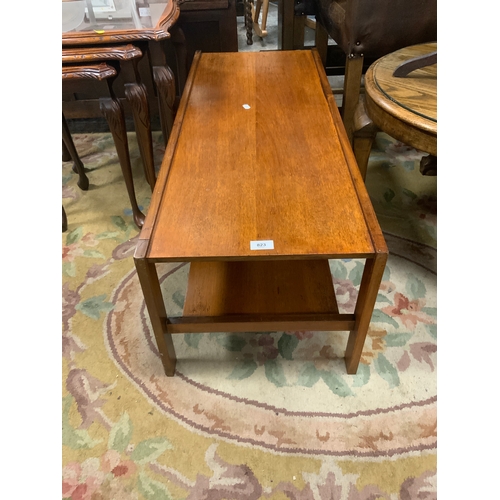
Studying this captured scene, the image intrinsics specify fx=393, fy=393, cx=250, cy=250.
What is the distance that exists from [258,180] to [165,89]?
590 mm

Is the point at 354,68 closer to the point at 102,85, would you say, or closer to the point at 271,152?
the point at 271,152

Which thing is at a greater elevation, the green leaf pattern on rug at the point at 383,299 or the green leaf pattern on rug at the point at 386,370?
the green leaf pattern on rug at the point at 383,299

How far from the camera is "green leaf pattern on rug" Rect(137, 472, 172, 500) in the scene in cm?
73

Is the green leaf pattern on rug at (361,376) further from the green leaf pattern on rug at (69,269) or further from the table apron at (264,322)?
the green leaf pattern on rug at (69,269)

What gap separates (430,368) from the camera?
902 millimetres

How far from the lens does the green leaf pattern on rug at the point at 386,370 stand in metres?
0.88

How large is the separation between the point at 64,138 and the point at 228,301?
3.01ft

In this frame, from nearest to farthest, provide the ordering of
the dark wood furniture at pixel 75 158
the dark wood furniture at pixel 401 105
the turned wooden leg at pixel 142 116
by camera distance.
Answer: the dark wood furniture at pixel 401 105 < the turned wooden leg at pixel 142 116 < the dark wood furniture at pixel 75 158

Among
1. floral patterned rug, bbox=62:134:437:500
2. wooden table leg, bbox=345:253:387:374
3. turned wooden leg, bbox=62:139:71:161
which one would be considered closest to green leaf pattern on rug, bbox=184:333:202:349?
floral patterned rug, bbox=62:134:437:500

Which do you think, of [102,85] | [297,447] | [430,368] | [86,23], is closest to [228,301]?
[297,447]

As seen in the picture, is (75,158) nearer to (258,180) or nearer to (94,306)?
(94,306)

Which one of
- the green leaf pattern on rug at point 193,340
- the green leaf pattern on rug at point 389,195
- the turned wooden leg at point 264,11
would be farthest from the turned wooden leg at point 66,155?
the turned wooden leg at point 264,11

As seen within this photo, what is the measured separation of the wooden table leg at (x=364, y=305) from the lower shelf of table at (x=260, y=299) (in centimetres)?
A: 3

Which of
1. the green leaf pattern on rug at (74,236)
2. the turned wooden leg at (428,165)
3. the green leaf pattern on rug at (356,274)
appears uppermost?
the turned wooden leg at (428,165)
